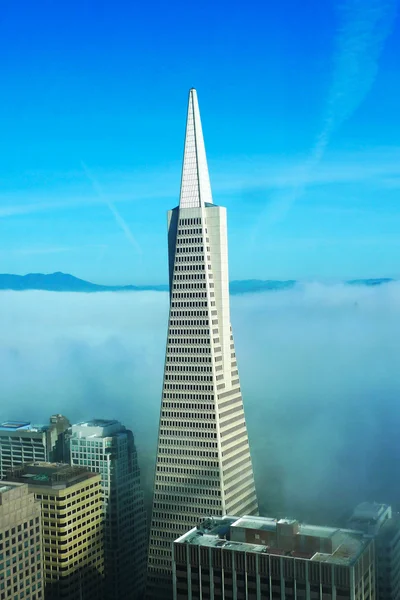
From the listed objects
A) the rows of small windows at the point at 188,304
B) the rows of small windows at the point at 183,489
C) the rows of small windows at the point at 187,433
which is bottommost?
the rows of small windows at the point at 183,489

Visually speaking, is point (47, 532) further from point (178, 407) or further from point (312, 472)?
point (312, 472)

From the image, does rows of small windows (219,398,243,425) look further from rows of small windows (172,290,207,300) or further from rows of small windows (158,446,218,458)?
rows of small windows (172,290,207,300)

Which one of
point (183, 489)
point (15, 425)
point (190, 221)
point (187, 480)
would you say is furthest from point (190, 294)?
point (15, 425)

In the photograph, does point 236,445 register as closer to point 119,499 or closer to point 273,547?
point 119,499

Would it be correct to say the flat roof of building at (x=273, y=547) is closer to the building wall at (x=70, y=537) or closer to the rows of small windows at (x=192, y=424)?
the rows of small windows at (x=192, y=424)

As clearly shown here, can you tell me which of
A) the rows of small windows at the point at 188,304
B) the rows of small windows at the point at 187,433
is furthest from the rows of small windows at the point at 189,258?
the rows of small windows at the point at 187,433

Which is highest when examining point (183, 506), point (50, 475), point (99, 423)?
point (99, 423)

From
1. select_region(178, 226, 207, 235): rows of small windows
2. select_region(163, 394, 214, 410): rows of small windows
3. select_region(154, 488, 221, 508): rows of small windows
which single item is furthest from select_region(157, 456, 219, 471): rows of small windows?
select_region(178, 226, 207, 235): rows of small windows
